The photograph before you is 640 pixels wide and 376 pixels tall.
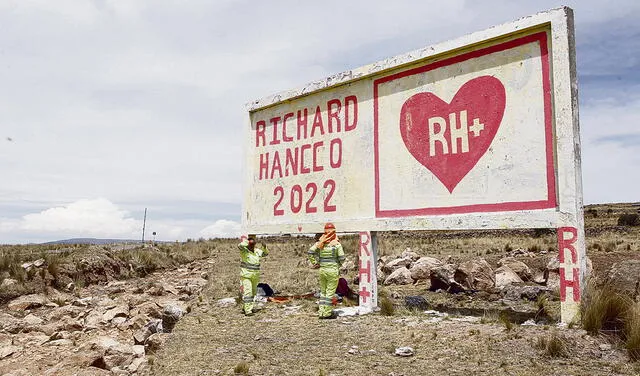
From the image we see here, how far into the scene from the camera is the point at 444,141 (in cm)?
877

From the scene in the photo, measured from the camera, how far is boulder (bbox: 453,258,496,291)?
Answer: 11.9 m

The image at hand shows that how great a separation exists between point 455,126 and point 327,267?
3.42m

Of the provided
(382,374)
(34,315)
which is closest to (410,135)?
(382,374)

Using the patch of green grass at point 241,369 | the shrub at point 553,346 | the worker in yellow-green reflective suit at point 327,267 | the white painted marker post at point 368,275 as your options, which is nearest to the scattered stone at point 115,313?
the worker in yellow-green reflective suit at point 327,267

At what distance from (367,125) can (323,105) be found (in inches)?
58.5

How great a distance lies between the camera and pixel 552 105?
7512 mm

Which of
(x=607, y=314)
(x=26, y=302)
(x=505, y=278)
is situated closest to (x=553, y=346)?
(x=607, y=314)

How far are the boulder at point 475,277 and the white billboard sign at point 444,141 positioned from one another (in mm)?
3595

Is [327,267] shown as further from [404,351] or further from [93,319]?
[93,319]

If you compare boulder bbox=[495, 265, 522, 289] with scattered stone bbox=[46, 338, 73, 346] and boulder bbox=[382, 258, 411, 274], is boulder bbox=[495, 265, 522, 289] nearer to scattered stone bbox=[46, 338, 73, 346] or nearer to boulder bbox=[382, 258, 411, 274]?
boulder bbox=[382, 258, 411, 274]

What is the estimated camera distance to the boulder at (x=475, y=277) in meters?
11.9

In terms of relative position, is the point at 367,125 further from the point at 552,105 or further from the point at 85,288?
the point at 85,288

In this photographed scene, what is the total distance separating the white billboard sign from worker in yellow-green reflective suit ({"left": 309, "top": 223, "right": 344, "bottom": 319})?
94 cm

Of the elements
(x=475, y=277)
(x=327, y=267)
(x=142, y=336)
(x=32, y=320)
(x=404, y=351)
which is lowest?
(x=32, y=320)
